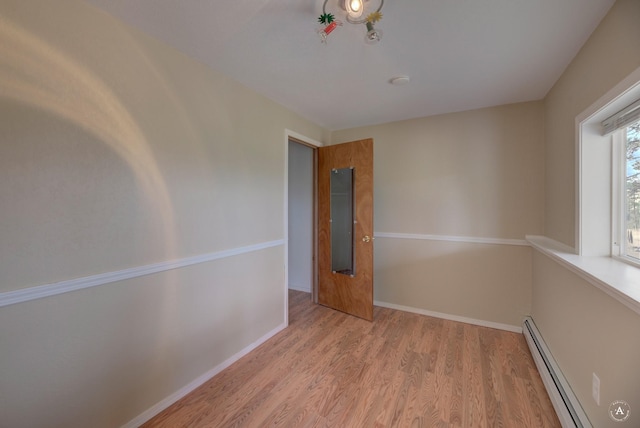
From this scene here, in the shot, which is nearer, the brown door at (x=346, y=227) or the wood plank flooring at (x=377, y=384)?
the wood plank flooring at (x=377, y=384)

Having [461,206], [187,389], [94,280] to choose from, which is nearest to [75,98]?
[94,280]

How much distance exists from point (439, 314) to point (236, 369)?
2.23 metres

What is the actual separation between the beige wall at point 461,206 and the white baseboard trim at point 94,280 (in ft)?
6.96

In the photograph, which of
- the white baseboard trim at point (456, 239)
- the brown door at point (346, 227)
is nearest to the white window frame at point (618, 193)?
the white baseboard trim at point (456, 239)

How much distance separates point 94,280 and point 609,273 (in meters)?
2.63

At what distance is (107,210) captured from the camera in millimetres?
1386

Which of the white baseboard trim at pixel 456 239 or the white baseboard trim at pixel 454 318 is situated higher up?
Answer: the white baseboard trim at pixel 456 239

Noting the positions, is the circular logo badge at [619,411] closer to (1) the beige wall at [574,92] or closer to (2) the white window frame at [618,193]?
(2) the white window frame at [618,193]

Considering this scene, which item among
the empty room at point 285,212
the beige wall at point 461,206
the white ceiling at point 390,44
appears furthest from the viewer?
the beige wall at point 461,206

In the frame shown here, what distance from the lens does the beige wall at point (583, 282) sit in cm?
114

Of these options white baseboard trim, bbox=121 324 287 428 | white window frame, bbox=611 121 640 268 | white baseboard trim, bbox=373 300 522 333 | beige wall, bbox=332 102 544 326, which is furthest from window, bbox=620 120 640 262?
white baseboard trim, bbox=121 324 287 428

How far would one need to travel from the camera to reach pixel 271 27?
58.2 inches

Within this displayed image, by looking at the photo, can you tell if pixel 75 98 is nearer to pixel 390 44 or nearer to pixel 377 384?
pixel 390 44

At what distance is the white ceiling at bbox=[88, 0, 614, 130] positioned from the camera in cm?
133
